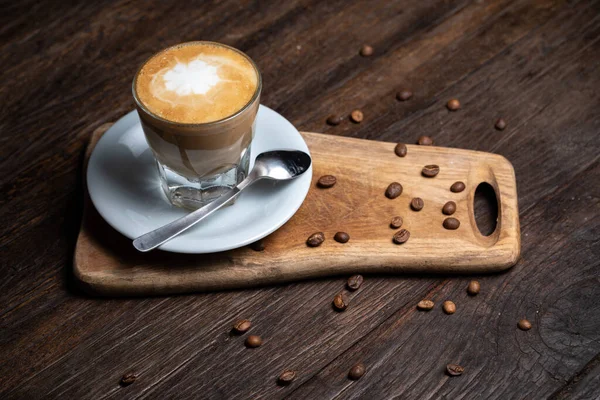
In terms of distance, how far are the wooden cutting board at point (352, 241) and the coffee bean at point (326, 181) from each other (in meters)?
0.01

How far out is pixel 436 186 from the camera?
1.81 meters

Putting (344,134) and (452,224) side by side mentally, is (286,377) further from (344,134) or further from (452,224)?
(344,134)

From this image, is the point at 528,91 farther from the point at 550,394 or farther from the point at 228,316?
the point at 228,316

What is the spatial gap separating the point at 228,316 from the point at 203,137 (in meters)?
0.44

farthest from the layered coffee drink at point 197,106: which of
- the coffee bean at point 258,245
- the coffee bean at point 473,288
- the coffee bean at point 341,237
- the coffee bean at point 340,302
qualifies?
the coffee bean at point 473,288

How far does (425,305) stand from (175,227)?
0.61m

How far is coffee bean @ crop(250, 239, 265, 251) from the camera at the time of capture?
166 cm

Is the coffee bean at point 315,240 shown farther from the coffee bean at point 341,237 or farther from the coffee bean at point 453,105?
the coffee bean at point 453,105

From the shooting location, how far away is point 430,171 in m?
1.82

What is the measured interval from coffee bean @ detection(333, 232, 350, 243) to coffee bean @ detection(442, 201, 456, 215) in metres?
0.27

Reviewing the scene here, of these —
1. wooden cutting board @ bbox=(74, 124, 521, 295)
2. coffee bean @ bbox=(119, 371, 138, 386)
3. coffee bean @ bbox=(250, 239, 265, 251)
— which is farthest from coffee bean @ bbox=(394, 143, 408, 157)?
coffee bean @ bbox=(119, 371, 138, 386)

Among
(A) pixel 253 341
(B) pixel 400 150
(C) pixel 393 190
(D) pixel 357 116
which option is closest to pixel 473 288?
(C) pixel 393 190

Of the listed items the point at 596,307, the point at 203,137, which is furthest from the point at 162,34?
the point at 596,307

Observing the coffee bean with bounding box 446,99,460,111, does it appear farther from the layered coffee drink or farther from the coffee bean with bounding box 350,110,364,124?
the layered coffee drink
